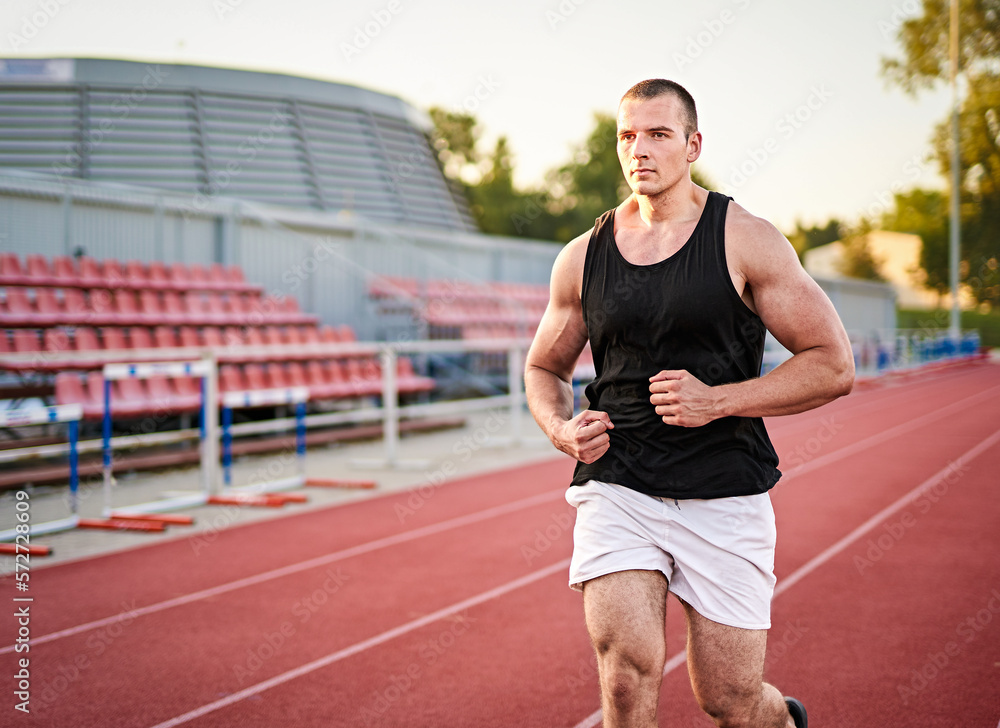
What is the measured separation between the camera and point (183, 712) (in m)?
3.38

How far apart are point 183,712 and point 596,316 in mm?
2298

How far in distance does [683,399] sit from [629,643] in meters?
0.59

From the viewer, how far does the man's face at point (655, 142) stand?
2199 millimetres

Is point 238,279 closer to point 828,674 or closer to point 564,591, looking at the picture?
point 564,591

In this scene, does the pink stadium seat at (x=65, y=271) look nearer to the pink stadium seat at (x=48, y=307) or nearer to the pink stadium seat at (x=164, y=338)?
the pink stadium seat at (x=48, y=307)

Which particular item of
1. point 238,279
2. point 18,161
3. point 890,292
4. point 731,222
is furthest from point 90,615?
point 890,292

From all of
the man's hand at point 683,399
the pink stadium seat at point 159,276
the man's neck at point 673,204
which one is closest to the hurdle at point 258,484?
the pink stadium seat at point 159,276

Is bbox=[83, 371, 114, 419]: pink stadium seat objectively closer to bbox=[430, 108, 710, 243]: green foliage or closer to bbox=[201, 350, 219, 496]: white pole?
bbox=[201, 350, 219, 496]: white pole

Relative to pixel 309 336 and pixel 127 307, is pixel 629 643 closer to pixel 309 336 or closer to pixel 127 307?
pixel 127 307

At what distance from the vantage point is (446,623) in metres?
4.41

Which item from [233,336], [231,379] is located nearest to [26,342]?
[231,379]

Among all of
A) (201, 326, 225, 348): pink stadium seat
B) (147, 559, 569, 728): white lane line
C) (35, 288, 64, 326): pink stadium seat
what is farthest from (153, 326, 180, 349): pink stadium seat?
(147, 559, 569, 728): white lane line

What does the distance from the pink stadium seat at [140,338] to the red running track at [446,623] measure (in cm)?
406

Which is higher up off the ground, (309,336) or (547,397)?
(309,336)
